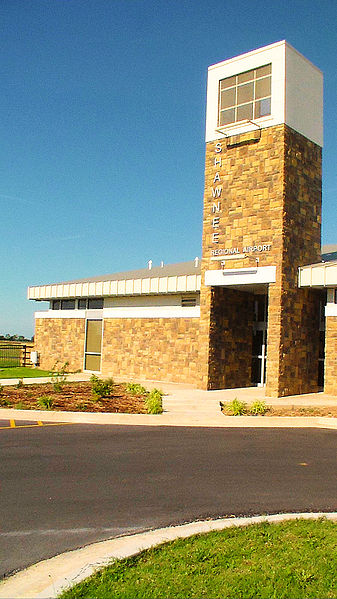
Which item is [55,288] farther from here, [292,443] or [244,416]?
[292,443]

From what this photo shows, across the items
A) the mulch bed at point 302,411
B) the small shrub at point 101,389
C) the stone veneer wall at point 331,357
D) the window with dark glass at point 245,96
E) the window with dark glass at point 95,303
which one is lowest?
the mulch bed at point 302,411

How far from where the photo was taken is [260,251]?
21.0 meters

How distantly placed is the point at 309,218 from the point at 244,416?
31.4 feet

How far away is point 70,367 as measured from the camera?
103ft

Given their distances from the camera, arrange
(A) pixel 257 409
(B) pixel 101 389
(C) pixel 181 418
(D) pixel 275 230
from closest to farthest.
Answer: (C) pixel 181 418
(A) pixel 257 409
(B) pixel 101 389
(D) pixel 275 230

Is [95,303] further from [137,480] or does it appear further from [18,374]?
[137,480]

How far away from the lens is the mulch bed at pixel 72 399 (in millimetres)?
15898

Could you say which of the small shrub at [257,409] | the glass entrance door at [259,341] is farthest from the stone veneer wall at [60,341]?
the small shrub at [257,409]

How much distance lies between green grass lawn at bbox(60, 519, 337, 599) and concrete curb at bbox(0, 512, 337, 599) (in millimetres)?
157

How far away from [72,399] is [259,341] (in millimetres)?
9892

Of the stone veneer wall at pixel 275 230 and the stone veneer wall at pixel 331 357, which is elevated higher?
the stone veneer wall at pixel 275 230

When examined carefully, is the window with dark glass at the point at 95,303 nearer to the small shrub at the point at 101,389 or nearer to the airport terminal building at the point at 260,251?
the airport terminal building at the point at 260,251

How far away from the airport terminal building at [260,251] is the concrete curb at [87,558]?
45.1ft

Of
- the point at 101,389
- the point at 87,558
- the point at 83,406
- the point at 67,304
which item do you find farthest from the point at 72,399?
the point at 67,304
